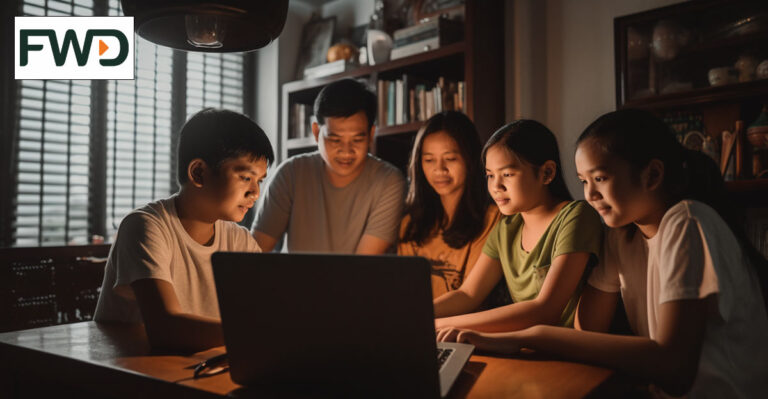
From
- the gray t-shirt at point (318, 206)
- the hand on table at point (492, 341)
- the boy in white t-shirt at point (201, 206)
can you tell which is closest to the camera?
the hand on table at point (492, 341)

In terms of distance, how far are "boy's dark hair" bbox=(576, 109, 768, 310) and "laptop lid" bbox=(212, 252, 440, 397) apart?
1.96 feet

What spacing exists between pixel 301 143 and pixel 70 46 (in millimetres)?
1466

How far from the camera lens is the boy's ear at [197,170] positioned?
1.35 meters

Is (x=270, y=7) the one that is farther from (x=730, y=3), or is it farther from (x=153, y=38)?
(x=730, y=3)

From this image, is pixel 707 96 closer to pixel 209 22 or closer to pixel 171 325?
pixel 209 22

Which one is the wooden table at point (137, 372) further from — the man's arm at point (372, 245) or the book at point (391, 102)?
the book at point (391, 102)

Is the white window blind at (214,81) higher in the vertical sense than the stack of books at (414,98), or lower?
higher

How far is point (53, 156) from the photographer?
11.1 feet

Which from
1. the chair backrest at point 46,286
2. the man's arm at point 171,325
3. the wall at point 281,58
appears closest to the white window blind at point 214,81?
the wall at point 281,58

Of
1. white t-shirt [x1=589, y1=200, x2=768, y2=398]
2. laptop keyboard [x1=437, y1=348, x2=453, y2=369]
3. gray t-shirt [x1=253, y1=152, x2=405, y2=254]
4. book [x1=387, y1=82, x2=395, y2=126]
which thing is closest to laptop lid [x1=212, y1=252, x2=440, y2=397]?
laptop keyboard [x1=437, y1=348, x2=453, y2=369]

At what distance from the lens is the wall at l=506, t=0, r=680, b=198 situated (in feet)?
9.57

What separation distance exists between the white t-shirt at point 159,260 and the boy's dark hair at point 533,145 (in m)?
0.76

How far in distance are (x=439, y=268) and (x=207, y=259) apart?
711 millimetres

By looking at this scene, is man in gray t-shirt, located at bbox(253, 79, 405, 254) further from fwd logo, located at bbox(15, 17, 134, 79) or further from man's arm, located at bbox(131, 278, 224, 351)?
fwd logo, located at bbox(15, 17, 134, 79)
